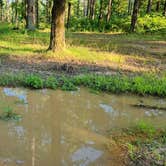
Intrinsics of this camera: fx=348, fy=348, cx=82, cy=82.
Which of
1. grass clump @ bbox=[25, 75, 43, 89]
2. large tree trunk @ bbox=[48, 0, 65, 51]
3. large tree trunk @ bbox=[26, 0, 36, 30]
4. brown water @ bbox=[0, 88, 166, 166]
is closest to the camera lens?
brown water @ bbox=[0, 88, 166, 166]

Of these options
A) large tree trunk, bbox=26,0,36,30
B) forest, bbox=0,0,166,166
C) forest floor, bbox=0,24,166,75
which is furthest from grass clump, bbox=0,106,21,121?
large tree trunk, bbox=26,0,36,30

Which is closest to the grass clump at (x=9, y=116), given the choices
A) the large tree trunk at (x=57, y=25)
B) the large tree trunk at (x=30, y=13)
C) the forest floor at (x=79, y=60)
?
the forest floor at (x=79, y=60)

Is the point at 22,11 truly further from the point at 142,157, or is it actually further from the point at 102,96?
the point at 142,157

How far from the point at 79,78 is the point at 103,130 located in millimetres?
2747

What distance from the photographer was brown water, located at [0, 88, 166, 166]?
184 inches

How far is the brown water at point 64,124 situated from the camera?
184 inches

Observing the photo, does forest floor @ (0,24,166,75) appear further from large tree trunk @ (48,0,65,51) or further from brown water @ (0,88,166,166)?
brown water @ (0,88,166,166)

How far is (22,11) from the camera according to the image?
28484 millimetres

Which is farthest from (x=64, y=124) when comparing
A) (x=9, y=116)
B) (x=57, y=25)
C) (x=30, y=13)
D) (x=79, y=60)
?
(x=30, y=13)

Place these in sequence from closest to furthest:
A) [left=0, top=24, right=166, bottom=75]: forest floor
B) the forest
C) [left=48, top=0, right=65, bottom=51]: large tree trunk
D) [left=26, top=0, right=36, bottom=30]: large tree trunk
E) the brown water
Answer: the brown water → the forest → [left=0, top=24, right=166, bottom=75]: forest floor → [left=48, top=0, right=65, bottom=51]: large tree trunk → [left=26, top=0, right=36, bottom=30]: large tree trunk

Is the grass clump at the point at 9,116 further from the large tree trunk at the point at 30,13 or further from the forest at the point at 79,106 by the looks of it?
the large tree trunk at the point at 30,13

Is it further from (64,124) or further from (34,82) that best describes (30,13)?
(64,124)

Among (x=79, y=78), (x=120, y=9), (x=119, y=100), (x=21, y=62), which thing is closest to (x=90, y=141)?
(x=119, y=100)

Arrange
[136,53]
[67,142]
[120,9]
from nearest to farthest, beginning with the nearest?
1. [67,142]
2. [136,53]
3. [120,9]
